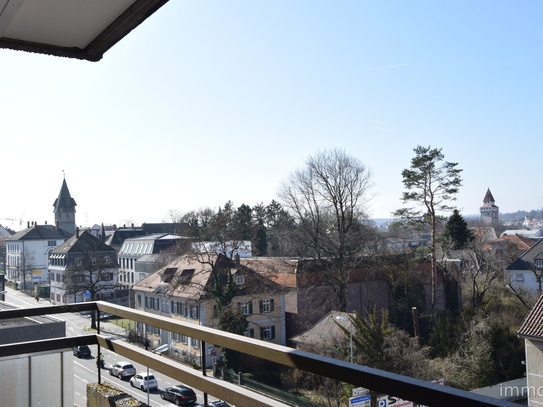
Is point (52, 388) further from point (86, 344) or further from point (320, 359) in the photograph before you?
point (320, 359)

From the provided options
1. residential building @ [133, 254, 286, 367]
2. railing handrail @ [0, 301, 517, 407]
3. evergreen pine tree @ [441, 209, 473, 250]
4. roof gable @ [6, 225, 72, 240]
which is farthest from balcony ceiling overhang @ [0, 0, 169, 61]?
evergreen pine tree @ [441, 209, 473, 250]

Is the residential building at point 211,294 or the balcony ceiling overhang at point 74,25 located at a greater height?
the balcony ceiling overhang at point 74,25

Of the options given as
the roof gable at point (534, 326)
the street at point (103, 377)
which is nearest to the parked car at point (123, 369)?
the street at point (103, 377)

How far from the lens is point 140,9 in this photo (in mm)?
1408

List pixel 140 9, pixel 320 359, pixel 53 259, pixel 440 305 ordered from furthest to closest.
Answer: pixel 53 259, pixel 440 305, pixel 140 9, pixel 320 359

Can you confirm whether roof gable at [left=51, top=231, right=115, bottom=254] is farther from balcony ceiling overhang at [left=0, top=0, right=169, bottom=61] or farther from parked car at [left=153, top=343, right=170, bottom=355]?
balcony ceiling overhang at [left=0, top=0, right=169, bottom=61]

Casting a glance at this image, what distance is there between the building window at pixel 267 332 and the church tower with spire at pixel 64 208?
3078 centimetres

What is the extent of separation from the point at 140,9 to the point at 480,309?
1944 centimetres

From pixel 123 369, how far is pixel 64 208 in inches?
1828

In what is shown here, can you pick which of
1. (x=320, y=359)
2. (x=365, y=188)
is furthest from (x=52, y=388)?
(x=365, y=188)

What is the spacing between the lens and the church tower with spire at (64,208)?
4456 cm

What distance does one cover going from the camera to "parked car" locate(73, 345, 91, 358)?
7.71ft

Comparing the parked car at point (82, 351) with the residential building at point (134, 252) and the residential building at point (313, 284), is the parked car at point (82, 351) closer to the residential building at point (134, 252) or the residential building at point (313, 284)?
the residential building at point (313, 284)

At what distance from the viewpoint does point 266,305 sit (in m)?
19.0
